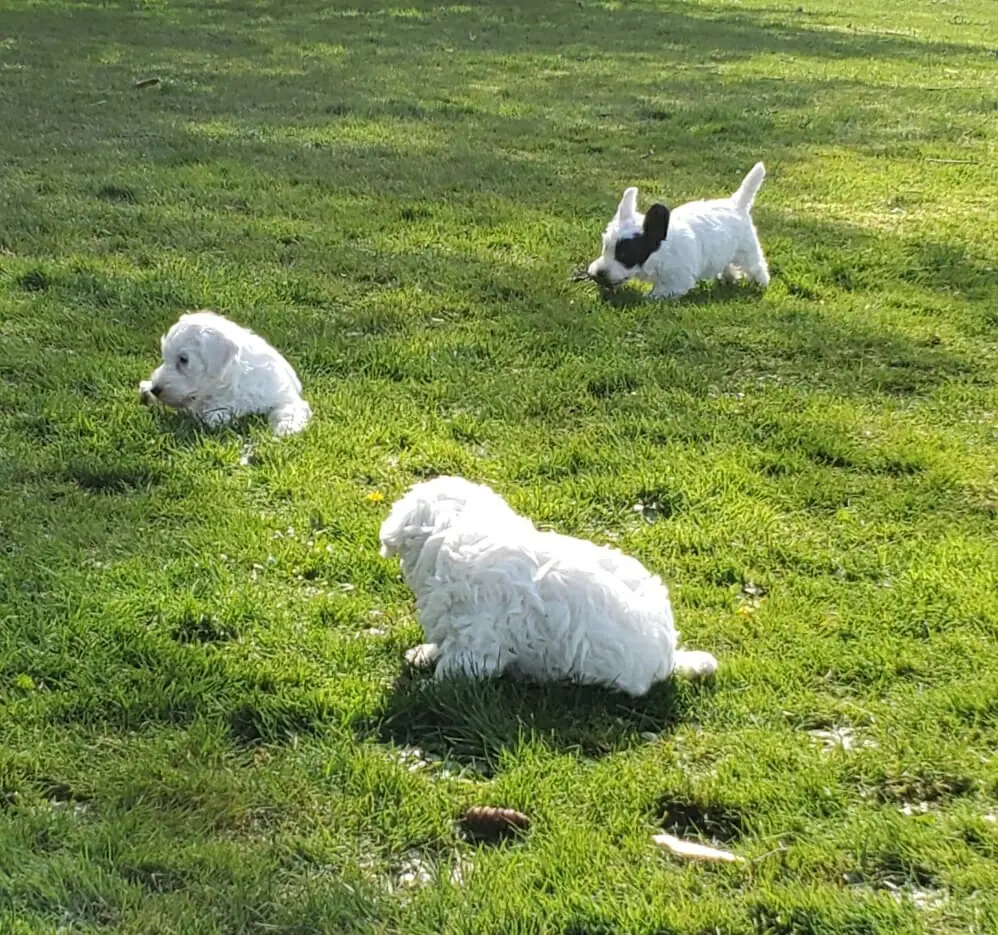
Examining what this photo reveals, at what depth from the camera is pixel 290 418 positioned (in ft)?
18.9

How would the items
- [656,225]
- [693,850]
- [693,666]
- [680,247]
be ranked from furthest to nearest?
[680,247] → [656,225] → [693,666] → [693,850]

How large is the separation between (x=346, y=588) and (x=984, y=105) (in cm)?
1340

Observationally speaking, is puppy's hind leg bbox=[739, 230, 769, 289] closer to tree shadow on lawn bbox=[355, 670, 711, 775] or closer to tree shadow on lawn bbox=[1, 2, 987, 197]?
tree shadow on lawn bbox=[1, 2, 987, 197]

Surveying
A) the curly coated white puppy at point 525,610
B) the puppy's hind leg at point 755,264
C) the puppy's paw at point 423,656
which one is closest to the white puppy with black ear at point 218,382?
the puppy's paw at point 423,656

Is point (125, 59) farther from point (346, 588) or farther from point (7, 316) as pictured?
point (346, 588)

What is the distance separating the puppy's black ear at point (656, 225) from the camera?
25.0 ft

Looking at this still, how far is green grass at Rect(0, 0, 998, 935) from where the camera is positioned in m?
3.13

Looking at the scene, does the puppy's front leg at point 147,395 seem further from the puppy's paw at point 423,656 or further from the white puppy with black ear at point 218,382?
the puppy's paw at point 423,656

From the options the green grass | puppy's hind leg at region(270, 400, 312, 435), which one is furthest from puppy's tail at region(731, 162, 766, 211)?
puppy's hind leg at region(270, 400, 312, 435)

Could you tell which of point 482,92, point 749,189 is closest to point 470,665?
point 749,189

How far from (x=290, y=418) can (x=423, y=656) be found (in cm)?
212

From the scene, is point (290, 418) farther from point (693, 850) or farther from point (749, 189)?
point (749, 189)

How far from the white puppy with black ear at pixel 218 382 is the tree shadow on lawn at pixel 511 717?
2268mm

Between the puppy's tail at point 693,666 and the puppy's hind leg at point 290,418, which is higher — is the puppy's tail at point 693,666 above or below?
below
